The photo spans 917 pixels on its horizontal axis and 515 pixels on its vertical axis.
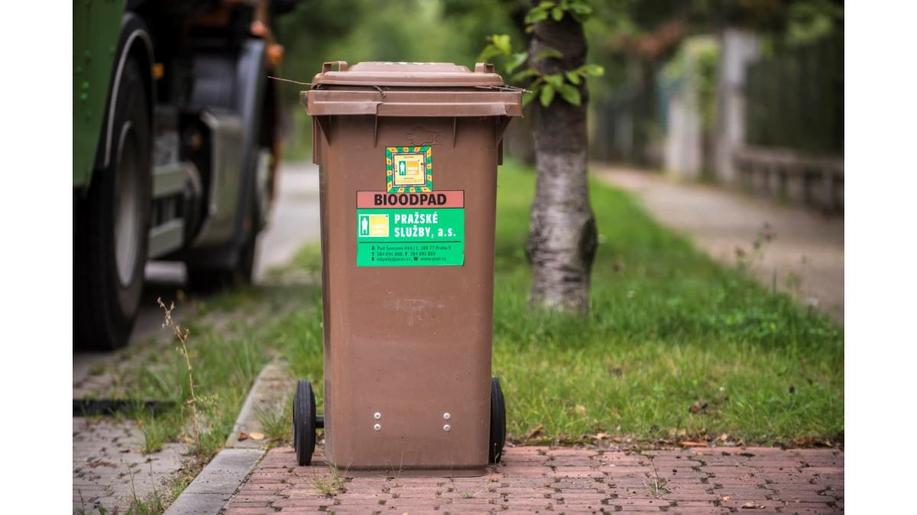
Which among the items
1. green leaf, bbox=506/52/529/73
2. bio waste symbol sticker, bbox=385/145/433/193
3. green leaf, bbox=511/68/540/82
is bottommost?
bio waste symbol sticker, bbox=385/145/433/193

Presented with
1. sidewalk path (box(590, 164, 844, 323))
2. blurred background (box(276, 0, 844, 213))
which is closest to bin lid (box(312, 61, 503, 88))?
blurred background (box(276, 0, 844, 213))

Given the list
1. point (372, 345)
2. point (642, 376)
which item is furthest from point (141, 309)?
point (372, 345)

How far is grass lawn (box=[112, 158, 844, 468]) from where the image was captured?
19.9ft

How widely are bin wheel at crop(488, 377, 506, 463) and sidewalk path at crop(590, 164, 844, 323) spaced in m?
3.68

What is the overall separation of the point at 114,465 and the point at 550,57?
10.6ft

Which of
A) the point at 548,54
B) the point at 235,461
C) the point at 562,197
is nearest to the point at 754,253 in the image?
the point at 562,197

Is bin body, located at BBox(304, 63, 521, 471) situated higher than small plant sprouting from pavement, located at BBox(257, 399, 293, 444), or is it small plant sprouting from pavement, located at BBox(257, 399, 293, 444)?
bin body, located at BBox(304, 63, 521, 471)

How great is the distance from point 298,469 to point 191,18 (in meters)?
5.29

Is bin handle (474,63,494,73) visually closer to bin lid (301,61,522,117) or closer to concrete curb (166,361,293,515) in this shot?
bin lid (301,61,522,117)

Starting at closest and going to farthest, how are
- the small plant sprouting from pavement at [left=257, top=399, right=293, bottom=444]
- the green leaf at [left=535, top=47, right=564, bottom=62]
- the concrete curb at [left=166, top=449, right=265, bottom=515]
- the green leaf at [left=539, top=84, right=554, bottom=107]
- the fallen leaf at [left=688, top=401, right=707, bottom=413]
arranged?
the concrete curb at [left=166, top=449, right=265, bottom=515] → the small plant sprouting from pavement at [left=257, top=399, right=293, bottom=444] → the fallen leaf at [left=688, top=401, right=707, bottom=413] → the green leaf at [left=539, top=84, right=554, bottom=107] → the green leaf at [left=535, top=47, right=564, bottom=62]

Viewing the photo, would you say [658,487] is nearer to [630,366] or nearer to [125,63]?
[630,366]

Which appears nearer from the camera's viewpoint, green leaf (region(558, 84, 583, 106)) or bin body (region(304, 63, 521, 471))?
bin body (region(304, 63, 521, 471))

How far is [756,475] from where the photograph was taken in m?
5.37

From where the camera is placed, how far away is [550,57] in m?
7.86
